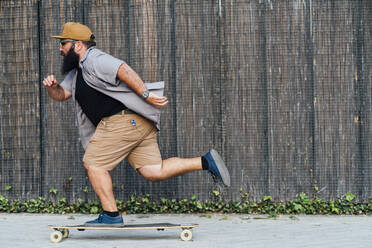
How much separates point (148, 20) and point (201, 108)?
108cm

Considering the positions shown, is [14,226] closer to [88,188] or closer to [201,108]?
[88,188]

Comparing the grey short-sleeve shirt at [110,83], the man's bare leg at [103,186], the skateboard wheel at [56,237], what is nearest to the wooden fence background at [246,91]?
the grey short-sleeve shirt at [110,83]

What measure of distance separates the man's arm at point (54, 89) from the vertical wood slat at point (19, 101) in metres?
1.12

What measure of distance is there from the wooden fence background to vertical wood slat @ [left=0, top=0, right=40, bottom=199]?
109 mm

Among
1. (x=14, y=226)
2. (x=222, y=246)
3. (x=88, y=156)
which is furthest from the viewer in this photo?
(x=14, y=226)

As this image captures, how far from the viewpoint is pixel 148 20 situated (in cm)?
544

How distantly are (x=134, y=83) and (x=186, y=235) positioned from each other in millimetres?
1305

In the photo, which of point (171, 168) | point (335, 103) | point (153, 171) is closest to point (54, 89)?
point (153, 171)

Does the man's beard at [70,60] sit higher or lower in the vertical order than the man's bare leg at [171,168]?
higher

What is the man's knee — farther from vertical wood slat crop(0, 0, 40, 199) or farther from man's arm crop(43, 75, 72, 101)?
vertical wood slat crop(0, 0, 40, 199)

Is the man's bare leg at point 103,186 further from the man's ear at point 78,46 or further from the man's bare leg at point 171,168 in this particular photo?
the man's ear at point 78,46

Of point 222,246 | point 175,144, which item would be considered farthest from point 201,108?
point 222,246

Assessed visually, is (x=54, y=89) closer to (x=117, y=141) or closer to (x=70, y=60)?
(x=70, y=60)

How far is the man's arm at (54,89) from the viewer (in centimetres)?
433
